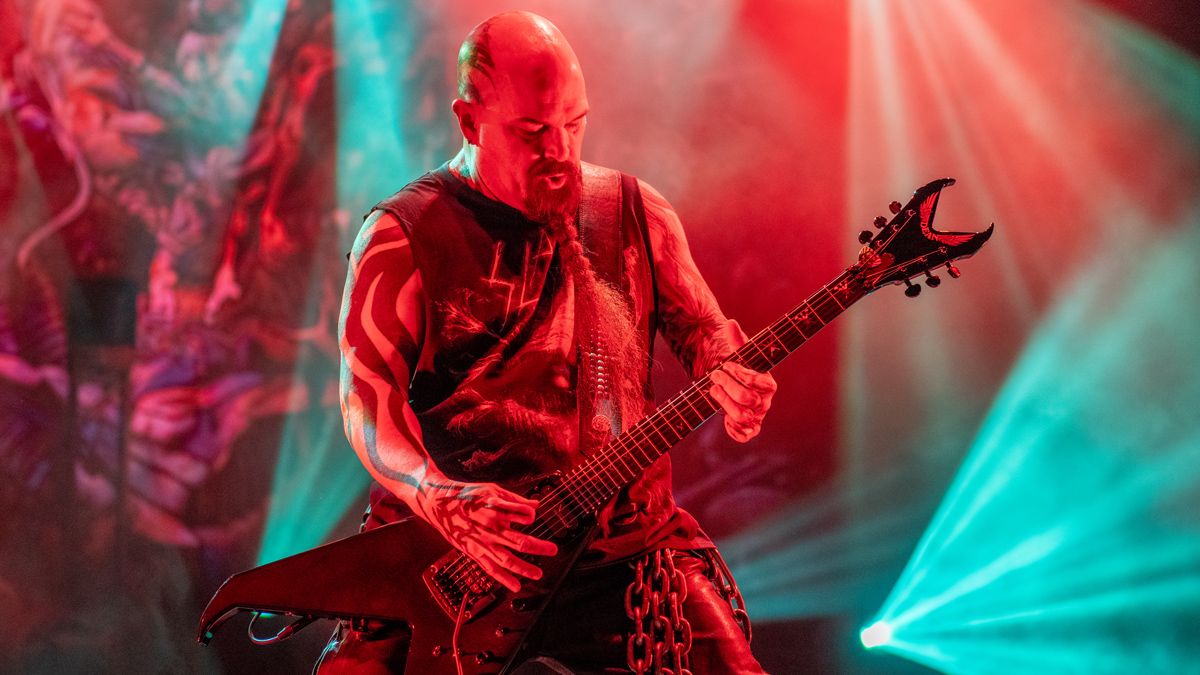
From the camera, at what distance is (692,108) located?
3.83 m

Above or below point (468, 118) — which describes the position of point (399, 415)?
below

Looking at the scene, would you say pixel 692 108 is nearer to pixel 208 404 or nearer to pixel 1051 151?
pixel 1051 151

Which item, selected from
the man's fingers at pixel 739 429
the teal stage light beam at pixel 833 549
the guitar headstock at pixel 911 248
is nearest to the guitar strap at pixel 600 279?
the man's fingers at pixel 739 429

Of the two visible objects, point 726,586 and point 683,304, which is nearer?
point 726,586

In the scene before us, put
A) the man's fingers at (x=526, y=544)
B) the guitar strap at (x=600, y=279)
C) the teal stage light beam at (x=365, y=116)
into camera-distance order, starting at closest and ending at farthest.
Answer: the man's fingers at (x=526, y=544), the guitar strap at (x=600, y=279), the teal stage light beam at (x=365, y=116)

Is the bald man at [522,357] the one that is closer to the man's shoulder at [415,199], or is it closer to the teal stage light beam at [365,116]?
the man's shoulder at [415,199]

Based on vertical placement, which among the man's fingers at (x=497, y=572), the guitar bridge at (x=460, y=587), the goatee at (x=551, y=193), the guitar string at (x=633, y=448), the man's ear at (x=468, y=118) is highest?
the man's ear at (x=468, y=118)

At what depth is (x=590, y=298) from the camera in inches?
98.7

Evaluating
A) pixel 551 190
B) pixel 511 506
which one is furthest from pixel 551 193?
pixel 511 506

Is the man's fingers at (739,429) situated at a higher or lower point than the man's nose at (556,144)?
lower

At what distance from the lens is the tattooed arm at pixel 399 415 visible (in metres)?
2.11

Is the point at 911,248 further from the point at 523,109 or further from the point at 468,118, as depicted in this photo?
the point at 468,118

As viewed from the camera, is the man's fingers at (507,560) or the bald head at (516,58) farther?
the bald head at (516,58)

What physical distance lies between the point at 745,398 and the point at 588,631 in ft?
1.99
